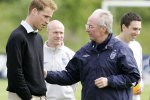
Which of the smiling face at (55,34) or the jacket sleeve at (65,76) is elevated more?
the smiling face at (55,34)

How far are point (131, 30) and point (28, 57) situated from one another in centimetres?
222

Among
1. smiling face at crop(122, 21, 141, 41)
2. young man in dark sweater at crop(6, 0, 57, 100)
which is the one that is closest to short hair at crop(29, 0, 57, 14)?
young man in dark sweater at crop(6, 0, 57, 100)

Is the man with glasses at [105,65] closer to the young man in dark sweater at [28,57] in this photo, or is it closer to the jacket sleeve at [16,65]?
the young man in dark sweater at [28,57]

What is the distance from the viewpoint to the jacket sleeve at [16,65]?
7.39 metres

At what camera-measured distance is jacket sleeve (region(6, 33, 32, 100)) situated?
7391 millimetres

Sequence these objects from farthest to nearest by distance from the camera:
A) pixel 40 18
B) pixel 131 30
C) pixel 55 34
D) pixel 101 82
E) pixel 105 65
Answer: pixel 55 34 → pixel 131 30 → pixel 40 18 → pixel 105 65 → pixel 101 82

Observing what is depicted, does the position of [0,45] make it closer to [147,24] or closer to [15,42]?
[147,24]

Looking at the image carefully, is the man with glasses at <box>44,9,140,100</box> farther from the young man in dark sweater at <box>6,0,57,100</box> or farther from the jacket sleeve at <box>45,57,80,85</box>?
the young man in dark sweater at <box>6,0,57,100</box>

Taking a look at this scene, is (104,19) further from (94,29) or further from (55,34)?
(55,34)

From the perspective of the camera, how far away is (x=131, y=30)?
30.4 ft

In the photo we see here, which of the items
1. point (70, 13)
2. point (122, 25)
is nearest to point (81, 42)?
point (70, 13)

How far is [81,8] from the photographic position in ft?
155

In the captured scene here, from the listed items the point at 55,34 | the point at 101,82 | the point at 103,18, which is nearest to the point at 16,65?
the point at 101,82

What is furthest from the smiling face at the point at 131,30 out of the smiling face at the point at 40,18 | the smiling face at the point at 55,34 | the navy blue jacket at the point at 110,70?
the smiling face at the point at 40,18
